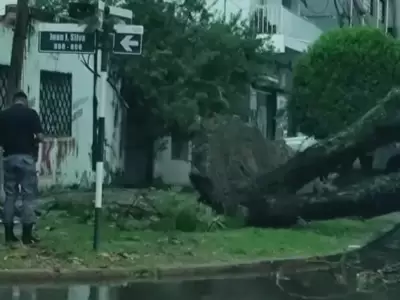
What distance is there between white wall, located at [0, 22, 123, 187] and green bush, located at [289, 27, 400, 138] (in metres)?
5.01

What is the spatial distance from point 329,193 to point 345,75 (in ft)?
34.2

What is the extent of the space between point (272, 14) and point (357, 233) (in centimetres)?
1346

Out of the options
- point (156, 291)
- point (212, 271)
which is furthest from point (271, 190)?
point (156, 291)

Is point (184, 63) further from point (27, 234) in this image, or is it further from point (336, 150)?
point (27, 234)

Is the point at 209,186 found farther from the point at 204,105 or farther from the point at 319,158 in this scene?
the point at 204,105

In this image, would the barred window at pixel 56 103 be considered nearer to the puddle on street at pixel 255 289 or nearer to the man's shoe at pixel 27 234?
the man's shoe at pixel 27 234

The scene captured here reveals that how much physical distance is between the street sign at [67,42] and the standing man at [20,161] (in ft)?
3.46

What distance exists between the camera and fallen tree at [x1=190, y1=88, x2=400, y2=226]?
1396 centimetres

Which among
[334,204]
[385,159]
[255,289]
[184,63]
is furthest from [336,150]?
[184,63]

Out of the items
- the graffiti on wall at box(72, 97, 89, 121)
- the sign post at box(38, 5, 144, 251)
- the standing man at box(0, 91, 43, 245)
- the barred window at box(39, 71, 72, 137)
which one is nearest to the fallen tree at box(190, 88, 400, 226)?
the standing man at box(0, 91, 43, 245)

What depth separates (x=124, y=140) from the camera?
23.7 metres

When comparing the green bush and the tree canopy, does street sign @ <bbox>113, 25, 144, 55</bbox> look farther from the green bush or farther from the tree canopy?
the green bush

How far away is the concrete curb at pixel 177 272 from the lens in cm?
1052

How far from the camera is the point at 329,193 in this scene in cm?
1430
